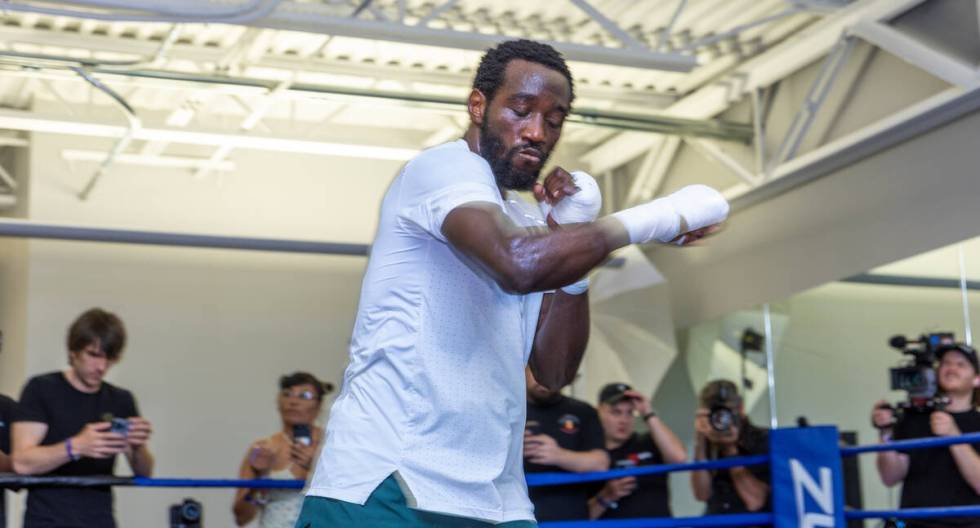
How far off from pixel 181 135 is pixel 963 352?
15.0 feet

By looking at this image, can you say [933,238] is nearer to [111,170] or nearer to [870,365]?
[870,365]

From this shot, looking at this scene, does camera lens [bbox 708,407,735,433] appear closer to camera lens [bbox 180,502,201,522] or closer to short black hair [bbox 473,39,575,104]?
camera lens [bbox 180,502,201,522]

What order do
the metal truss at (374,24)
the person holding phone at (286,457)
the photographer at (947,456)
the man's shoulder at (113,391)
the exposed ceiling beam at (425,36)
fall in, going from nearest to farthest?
the man's shoulder at (113,391) → the photographer at (947,456) → the person holding phone at (286,457) → the metal truss at (374,24) → the exposed ceiling beam at (425,36)

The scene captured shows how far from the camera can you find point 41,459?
3.81 metres

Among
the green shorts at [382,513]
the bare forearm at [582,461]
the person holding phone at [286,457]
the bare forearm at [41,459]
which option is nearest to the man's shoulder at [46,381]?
the bare forearm at [41,459]

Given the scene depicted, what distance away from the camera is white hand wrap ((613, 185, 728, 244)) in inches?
61.7

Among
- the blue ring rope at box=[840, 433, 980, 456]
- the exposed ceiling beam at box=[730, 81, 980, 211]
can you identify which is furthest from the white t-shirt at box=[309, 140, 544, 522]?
the exposed ceiling beam at box=[730, 81, 980, 211]

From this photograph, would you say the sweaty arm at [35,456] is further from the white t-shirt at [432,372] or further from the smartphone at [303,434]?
the white t-shirt at [432,372]

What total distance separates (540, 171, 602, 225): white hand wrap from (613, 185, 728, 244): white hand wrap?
213 millimetres

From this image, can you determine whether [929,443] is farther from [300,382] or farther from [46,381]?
[46,381]

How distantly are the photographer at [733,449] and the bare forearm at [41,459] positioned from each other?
2658 millimetres

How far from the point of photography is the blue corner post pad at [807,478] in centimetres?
384

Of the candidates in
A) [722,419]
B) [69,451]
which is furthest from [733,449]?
[69,451]

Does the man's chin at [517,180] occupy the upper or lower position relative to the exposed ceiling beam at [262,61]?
lower
